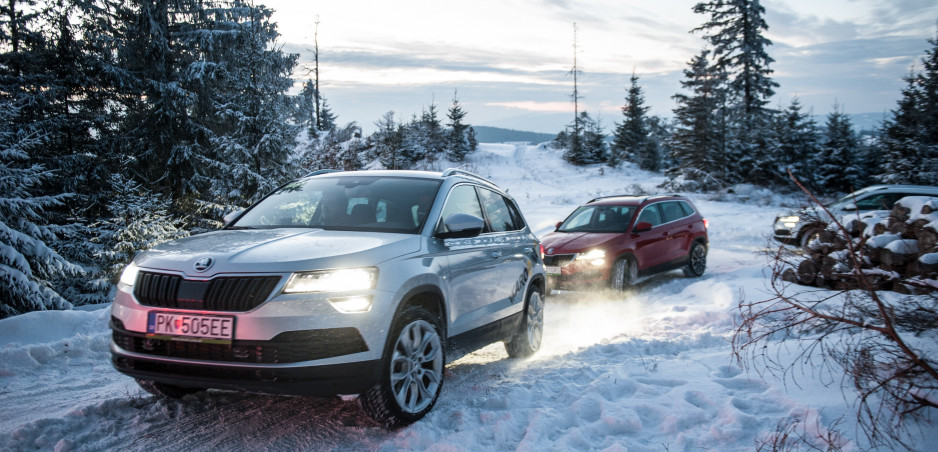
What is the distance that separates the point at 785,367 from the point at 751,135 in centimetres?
3495

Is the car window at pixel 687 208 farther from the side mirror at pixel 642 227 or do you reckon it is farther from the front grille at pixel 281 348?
the front grille at pixel 281 348

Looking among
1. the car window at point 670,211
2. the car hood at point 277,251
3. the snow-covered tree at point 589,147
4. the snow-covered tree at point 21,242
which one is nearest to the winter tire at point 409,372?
the car hood at point 277,251

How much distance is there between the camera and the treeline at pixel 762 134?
2888 cm

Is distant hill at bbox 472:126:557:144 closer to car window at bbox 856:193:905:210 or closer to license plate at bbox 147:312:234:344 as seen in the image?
car window at bbox 856:193:905:210

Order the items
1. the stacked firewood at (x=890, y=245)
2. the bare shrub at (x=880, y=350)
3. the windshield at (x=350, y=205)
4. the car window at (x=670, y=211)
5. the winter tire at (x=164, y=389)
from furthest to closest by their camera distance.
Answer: the car window at (x=670, y=211) → the stacked firewood at (x=890, y=245) → the windshield at (x=350, y=205) → the winter tire at (x=164, y=389) → the bare shrub at (x=880, y=350)

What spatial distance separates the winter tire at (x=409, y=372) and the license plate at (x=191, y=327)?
933mm

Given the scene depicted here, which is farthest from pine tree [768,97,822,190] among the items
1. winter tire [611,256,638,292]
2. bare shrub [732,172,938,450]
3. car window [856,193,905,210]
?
bare shrub [732,172,938,450]

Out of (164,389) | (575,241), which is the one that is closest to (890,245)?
(575,241)

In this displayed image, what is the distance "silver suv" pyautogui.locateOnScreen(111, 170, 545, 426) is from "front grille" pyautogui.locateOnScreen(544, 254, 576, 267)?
5356 millimetres

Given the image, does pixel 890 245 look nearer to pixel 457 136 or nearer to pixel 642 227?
pixel 642 227

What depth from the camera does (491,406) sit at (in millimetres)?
4398

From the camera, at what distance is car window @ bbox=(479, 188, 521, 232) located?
5.84 metres

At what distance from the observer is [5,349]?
18.6ft

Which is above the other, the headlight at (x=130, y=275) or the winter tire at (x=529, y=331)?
the headlight at (x=130, y=275)
